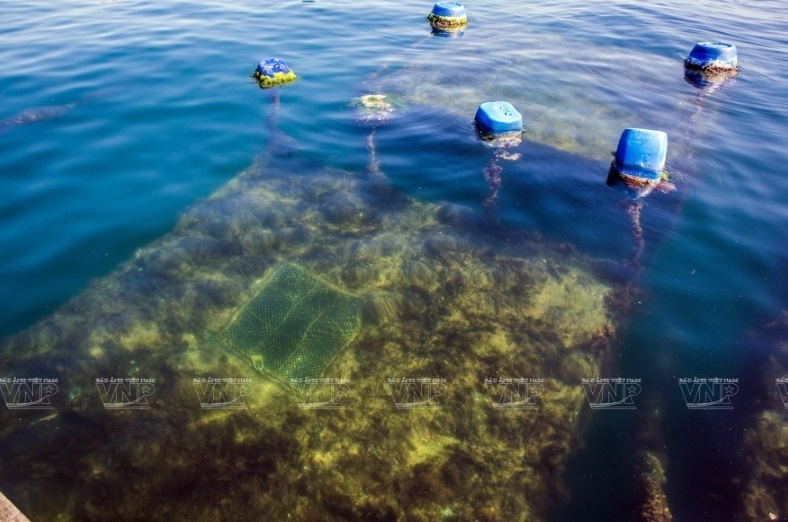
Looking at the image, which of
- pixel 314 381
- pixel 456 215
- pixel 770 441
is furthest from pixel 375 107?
pixel 770 441

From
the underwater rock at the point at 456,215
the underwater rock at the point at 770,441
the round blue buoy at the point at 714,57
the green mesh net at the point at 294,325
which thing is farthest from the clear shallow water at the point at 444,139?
the green mesh net at the point at 294,325

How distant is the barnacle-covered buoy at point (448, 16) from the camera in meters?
16.4

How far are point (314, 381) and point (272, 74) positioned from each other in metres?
9.32

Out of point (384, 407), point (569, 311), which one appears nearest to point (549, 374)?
point (569, 311)

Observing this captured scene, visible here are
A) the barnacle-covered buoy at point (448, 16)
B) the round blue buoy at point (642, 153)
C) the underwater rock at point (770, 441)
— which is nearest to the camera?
the underwater rock at point (770, 441)

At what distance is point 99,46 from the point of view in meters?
13.5

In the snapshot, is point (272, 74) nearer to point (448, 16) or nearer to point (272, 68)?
point (272, 68)

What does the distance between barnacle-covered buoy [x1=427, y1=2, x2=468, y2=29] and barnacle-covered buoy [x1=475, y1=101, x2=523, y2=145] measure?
8963 millimetres

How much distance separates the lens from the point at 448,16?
1645 centimetres

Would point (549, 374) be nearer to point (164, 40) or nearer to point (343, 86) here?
point (343, 86)

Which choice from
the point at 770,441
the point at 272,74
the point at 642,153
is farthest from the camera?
the point at 272,74

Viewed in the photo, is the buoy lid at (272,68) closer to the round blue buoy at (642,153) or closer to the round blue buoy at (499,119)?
the round blue buoy at (499,119)

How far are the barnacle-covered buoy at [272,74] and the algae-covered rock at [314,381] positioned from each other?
18.8 ft

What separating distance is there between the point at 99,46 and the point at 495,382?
1538cm
